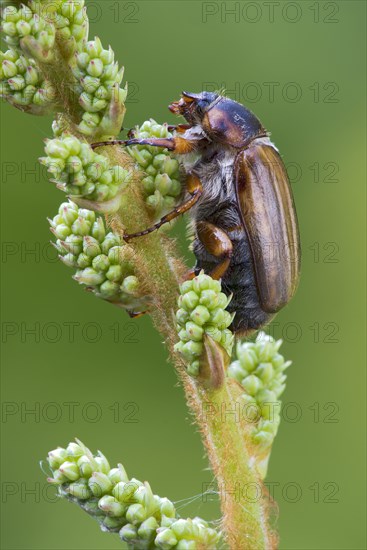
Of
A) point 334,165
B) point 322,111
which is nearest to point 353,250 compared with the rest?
point 334,165

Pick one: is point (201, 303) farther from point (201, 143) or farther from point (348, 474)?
point (348, 474)

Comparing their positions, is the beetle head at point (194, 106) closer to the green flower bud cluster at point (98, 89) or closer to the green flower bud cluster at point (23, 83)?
the green flower bud cluster at point (98, 89)

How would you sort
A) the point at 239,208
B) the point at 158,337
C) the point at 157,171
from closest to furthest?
the point at 157,171
the point at 239,208
the point at 158,337

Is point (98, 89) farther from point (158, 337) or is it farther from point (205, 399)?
point (158, 337)

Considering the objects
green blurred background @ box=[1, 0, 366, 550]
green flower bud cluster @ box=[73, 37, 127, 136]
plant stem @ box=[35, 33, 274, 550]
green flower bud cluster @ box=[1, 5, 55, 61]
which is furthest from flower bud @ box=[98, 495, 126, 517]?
green blurred background @ box=[1, 0, 366, 550]

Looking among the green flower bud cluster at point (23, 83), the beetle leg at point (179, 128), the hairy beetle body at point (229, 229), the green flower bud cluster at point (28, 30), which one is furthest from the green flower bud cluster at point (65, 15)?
the beetle leg at point (179, 128)

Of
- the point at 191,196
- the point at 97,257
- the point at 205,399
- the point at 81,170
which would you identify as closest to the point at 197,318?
the point at 205,399
